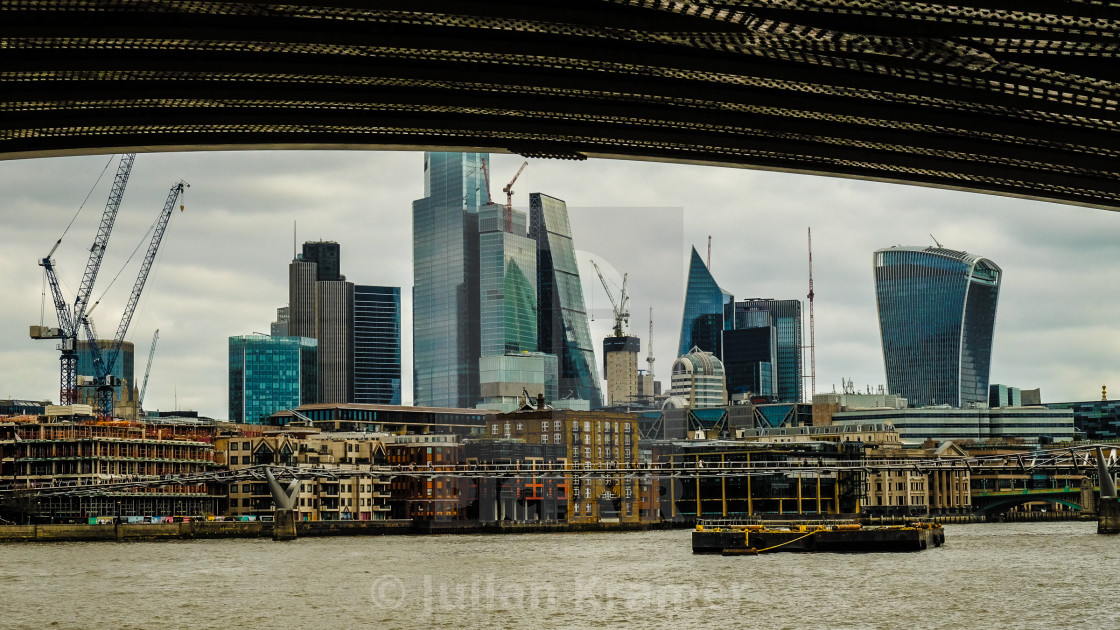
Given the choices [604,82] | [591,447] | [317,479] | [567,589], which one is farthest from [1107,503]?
[604,82]

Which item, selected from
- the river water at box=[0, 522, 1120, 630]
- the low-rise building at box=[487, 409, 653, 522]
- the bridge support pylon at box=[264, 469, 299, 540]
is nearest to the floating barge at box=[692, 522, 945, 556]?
the river water at box=[0, 522, 1120, 630]

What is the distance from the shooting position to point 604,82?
19141mm

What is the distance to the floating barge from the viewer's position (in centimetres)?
8806

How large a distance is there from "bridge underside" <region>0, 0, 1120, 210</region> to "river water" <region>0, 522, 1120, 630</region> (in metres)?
23.1

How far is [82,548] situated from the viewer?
10262 centimetres

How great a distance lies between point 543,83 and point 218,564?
2502 inches

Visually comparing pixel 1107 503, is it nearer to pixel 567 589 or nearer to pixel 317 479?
pixel 567 589

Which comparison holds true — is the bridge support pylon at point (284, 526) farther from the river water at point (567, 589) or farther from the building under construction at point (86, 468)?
the river water at point (567, 589)

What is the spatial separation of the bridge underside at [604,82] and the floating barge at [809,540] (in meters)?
66.4

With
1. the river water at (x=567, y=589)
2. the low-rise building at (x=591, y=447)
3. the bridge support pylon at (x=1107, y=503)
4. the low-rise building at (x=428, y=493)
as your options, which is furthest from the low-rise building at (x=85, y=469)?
the bridge support pylon at (x=1107, y=503)

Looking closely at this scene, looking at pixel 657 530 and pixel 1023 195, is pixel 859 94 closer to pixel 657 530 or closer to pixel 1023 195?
pixel 1023 195

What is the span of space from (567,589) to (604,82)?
1568 inches

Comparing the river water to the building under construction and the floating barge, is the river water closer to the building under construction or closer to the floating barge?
the floating barge

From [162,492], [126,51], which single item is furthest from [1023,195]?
[162,492]
